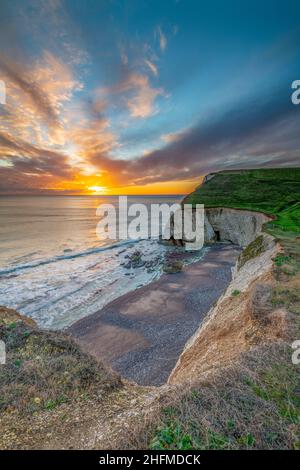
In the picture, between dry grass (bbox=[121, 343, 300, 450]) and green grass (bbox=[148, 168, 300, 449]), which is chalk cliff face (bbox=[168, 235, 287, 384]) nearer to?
green grass (bbox=[148, 168, 300, 449])

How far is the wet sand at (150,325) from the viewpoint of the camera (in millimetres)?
10883

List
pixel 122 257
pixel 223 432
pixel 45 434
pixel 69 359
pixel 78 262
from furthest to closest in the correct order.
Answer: pixel 122 257, pixel 78 262, pixel 69 359, pixel 45 434, pixel 223 432

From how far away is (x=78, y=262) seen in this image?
2947 cm

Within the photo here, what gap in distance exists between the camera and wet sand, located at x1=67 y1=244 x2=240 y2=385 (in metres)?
10.9

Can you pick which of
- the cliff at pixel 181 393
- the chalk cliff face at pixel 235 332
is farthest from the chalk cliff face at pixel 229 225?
the cliff at pixel 181 393

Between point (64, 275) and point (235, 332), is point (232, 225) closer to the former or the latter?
point (64, 275)

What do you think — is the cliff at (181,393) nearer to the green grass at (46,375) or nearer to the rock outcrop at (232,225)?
the green grass at (46,375)

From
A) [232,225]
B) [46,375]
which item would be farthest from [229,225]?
[46,375]

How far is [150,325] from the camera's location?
47.5 ft
